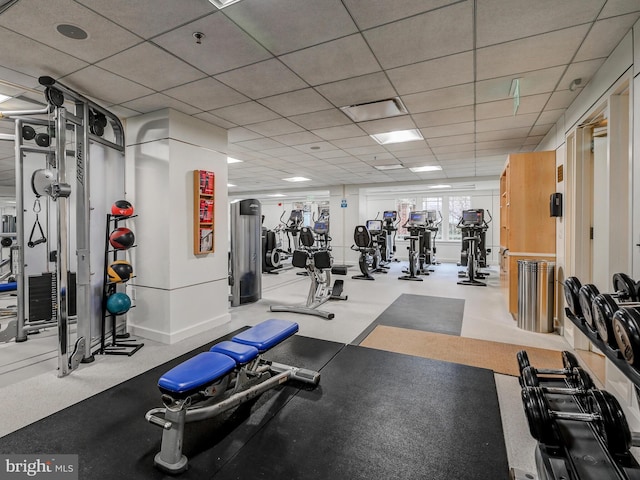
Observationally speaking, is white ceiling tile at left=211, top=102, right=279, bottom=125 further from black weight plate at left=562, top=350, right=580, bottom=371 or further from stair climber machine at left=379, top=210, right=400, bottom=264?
stair climber machine at left=379, top=210, right=400, bottom=264

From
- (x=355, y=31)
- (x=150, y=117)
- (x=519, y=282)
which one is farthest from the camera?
(x=519, y=282)

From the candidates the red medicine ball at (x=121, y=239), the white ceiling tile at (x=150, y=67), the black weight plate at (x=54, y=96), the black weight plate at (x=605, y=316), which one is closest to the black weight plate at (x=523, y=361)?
the black weight plate at (x=605, y=316)

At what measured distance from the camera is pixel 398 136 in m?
5.23

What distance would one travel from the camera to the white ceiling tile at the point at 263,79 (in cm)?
290

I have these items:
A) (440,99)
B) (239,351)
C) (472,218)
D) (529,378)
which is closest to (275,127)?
(440,99)

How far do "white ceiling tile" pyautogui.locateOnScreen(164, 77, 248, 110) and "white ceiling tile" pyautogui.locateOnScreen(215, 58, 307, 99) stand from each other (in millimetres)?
121

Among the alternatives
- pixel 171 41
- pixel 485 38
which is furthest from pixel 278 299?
pixel 485 38

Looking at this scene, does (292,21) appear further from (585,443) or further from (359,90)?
(585,443)

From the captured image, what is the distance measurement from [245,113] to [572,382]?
4.23m

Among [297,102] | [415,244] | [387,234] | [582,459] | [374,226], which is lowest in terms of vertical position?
[582,459]

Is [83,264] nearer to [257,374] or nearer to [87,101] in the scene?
[87,101]

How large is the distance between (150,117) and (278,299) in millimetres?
3681

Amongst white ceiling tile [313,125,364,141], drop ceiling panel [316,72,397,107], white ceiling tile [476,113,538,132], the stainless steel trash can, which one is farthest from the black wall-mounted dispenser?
white ceiling tile [313,125,364,141]

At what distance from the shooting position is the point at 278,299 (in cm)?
607
